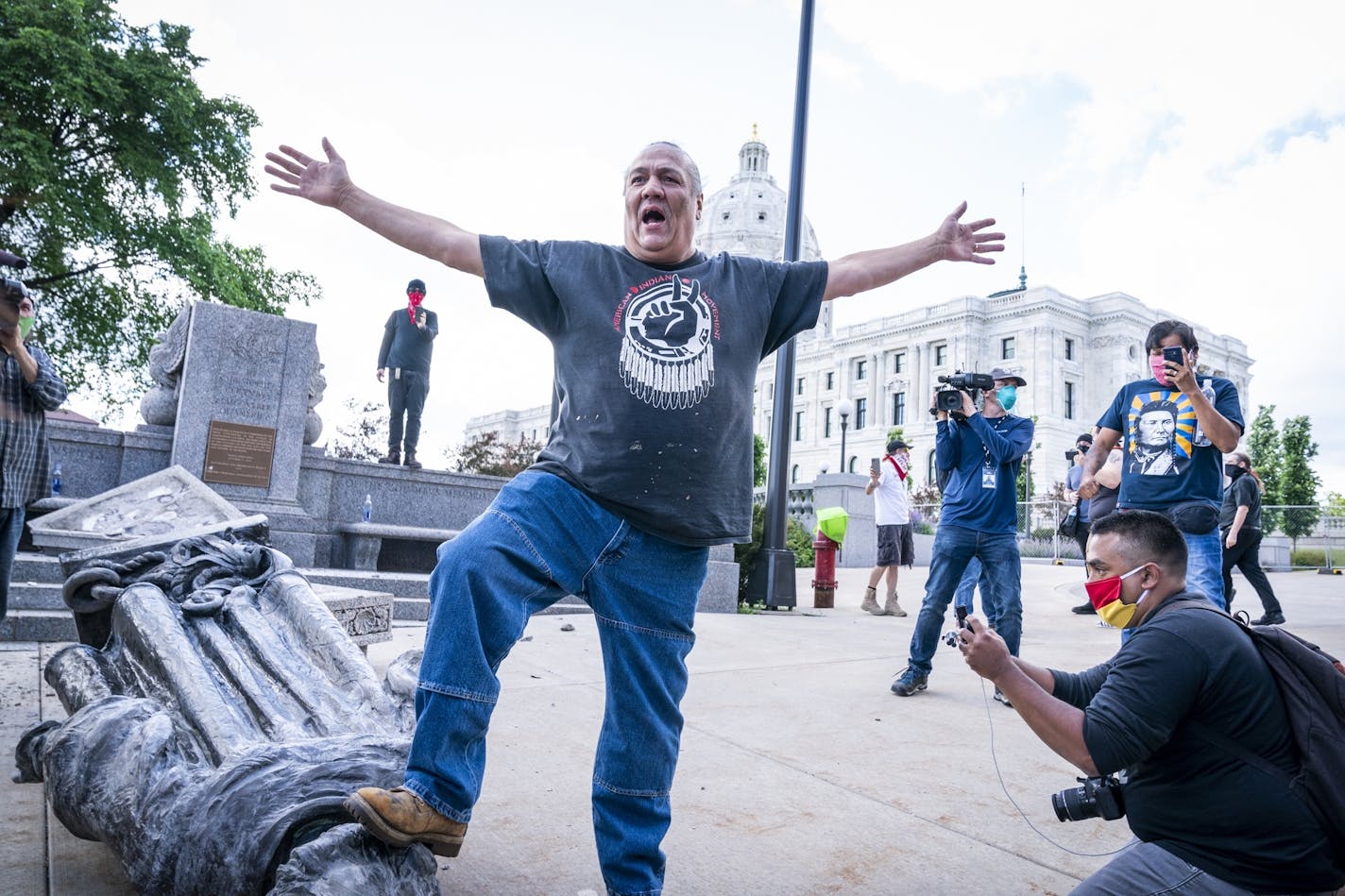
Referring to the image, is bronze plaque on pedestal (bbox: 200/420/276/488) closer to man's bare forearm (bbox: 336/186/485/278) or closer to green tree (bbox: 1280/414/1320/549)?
man's bare forearm (bbox: 336/186/485/278)

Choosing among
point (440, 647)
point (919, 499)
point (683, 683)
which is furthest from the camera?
point (919, 499)

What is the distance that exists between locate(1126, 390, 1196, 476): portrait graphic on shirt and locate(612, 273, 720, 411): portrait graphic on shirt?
3.09 metres

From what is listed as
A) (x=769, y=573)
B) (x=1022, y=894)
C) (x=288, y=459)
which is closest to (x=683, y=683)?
(x=1022, y=894)

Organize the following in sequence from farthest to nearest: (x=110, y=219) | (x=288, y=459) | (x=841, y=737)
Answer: (x=110, y=219) < (x=288, y=459) < (x=841, y=737)

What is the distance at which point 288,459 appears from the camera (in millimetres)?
8750

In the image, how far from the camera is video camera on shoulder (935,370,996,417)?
538 centimetres

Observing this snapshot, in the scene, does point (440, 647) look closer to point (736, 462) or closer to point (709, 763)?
point (736, 462)

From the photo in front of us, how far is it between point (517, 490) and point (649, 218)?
2.67 feet

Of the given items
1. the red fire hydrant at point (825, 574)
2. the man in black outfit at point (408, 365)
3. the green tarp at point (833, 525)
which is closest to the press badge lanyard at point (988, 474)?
the red fire hydrant at point (825, 574)

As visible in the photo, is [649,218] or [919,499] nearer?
[649,218]

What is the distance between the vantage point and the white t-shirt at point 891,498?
11.0 m

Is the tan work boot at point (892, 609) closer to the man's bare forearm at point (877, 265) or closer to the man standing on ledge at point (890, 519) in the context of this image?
the man standing on ledge at point (890, 519)

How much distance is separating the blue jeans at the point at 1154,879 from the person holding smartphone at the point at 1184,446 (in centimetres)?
251

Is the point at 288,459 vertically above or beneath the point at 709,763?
above
